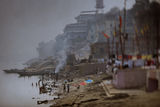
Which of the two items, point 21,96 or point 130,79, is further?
point 21,96

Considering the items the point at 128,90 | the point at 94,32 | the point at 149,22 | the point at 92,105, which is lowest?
the point at 92,105

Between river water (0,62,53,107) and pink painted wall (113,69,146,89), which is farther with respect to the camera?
river water (0,62,53,107)

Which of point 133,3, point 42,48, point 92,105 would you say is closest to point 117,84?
point 92,105

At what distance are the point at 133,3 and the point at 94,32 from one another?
42.6 ft

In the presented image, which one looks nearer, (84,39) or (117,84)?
(117,84)

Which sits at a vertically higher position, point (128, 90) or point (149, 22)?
point (149, 22)

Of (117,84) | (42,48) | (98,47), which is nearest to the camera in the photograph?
(117,84)

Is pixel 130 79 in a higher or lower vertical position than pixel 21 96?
higher

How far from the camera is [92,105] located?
9.05m

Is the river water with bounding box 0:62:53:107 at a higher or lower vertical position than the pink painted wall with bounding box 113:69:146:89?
lower

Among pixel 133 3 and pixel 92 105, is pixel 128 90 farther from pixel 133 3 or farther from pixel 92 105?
pixel 133 3

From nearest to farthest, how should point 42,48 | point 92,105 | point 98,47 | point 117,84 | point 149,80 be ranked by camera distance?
1. point 149,80
2. point 92,105
3. point 117,84
4. point 98,47
5. point 42,48

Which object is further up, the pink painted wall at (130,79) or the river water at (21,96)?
the pink painted wall at (130,79)

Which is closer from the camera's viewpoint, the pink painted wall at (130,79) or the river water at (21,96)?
the pink painted wall at (130,79)
